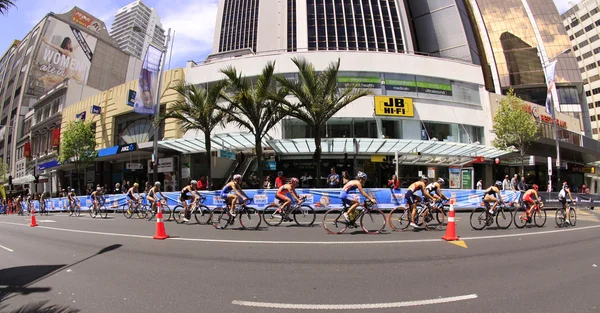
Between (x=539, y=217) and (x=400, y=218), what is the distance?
600 centimetres

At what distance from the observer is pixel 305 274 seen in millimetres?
5367

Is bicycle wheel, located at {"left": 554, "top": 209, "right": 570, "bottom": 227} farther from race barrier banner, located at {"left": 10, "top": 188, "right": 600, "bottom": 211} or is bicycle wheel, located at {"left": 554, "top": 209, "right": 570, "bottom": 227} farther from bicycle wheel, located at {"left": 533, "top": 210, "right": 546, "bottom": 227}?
race barrier banner, located at {"left": 10, "top": 188, "right": 600, "bottom": 211}

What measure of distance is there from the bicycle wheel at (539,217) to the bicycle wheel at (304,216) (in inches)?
309

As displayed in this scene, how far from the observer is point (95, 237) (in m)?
9.96

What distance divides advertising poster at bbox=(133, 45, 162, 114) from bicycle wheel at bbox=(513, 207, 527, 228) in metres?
19.7

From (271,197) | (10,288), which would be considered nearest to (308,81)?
(271,197)

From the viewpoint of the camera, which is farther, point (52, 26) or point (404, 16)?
point (52, 26)

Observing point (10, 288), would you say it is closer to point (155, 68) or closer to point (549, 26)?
point (155, 68)

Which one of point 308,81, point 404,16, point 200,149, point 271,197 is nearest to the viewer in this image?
point 271,197

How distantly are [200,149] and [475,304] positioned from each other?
2112cm

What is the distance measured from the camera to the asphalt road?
4.14m

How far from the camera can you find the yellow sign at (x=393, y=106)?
23812 millimetres

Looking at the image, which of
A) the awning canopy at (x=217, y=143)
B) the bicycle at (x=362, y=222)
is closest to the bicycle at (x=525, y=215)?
the bicycle at (x=362, y=222)

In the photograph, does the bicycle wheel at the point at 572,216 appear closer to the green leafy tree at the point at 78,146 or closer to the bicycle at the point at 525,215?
the bicycle at the point at 525,215
